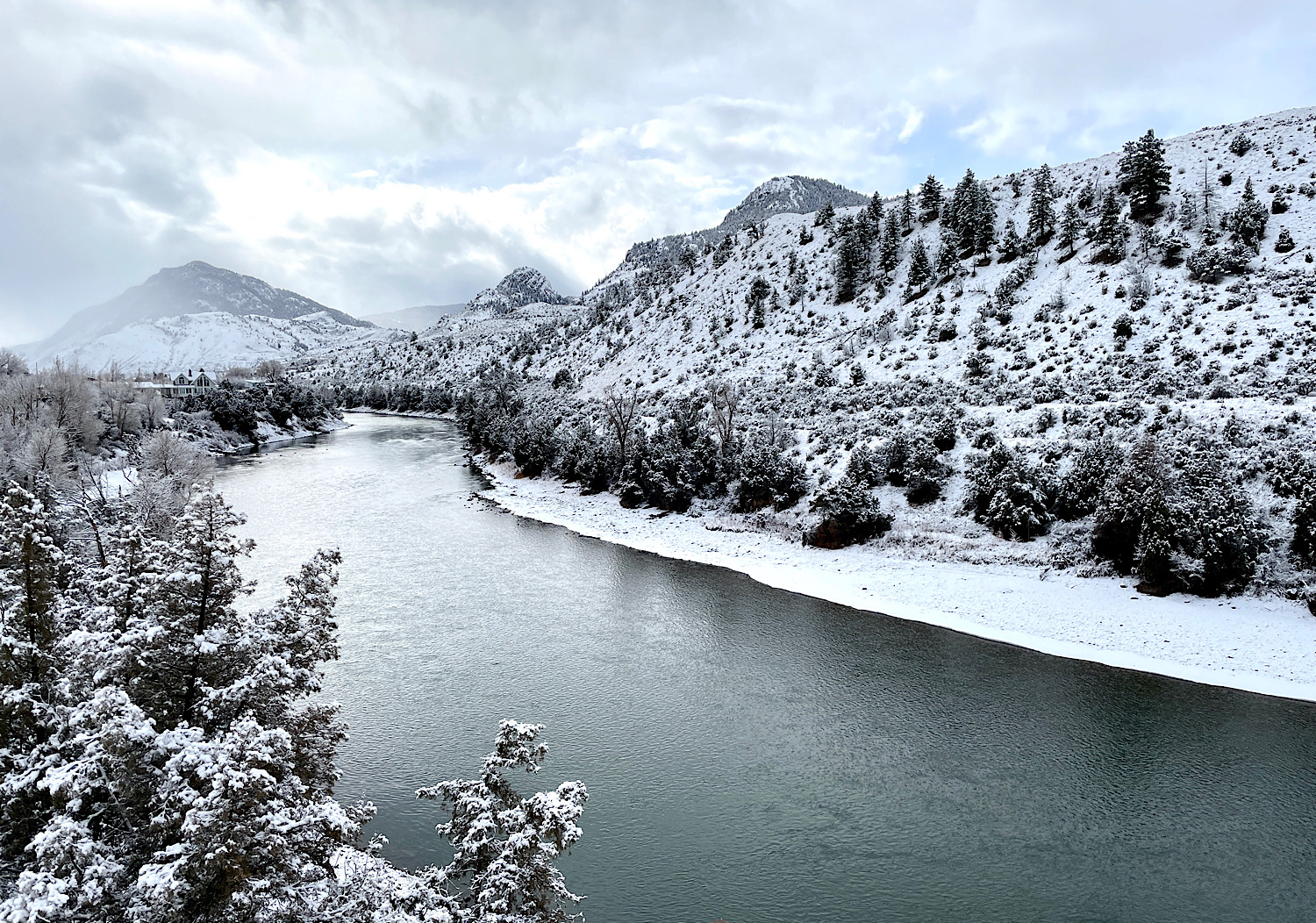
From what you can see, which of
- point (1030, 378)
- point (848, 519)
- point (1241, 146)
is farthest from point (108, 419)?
point (1241, 146)

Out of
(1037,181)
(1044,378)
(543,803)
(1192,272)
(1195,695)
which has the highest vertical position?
(1037,181)

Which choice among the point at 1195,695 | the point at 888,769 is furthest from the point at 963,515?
the point at 888,769

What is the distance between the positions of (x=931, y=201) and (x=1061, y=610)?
76.5 metres

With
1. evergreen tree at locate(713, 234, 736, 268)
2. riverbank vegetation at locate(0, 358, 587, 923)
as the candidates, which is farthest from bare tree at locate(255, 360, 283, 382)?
riverbank vegetation at locate(0, 358, 587, 923)

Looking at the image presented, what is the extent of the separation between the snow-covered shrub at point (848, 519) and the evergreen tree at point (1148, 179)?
1994 inches

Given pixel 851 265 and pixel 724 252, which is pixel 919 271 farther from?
pixel 724 252

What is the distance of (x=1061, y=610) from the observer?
1079 inches

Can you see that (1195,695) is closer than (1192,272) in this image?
Yes

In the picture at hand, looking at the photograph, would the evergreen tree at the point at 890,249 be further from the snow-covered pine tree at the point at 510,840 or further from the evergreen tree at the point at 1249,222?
the snow-covered pine tree at the point at 510,840

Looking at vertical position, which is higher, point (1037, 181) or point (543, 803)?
point (1037, 181)

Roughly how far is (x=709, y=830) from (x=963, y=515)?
26722 mm

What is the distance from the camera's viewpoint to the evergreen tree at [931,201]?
88.2 meters

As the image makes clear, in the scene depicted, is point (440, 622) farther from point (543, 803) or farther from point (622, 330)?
point (622, 330)

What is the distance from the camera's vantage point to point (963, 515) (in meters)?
37.0
